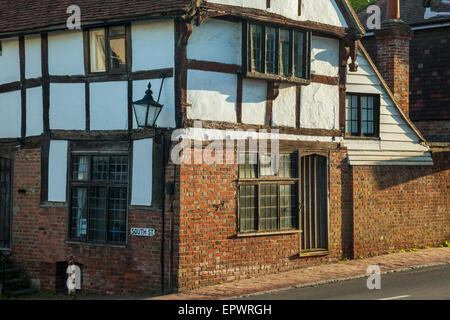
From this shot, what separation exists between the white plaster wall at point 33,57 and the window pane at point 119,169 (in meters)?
3.00

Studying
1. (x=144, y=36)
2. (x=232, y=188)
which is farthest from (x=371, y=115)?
(x=144, y=36)

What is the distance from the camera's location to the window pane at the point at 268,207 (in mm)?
16266

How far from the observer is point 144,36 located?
1510 cm

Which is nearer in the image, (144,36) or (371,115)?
(144,36)

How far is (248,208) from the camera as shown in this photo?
1597 cm

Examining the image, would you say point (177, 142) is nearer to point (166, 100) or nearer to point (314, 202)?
point (166, 100)

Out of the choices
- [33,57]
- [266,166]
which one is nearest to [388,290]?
[266,166]

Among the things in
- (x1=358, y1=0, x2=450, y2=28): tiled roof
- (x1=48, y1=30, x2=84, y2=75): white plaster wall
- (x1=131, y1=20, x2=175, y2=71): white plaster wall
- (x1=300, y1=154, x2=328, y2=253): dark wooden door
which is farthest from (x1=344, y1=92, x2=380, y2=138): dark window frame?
(x1=48, y1=30, x2=84, y2=75): white plaster wall

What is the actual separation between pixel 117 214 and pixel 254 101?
158 inches

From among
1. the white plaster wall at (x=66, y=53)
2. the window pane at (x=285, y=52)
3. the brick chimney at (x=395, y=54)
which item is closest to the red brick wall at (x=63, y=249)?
the white plaster wall at (x=66, y=53)

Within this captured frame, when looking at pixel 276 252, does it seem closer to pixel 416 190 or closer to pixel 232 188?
pixel 232 188

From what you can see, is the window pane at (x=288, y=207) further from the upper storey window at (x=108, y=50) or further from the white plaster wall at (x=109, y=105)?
the upper storey window at (x=108, y=50)

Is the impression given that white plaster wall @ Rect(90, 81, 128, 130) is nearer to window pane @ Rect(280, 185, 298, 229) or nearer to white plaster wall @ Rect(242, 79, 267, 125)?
white plaster wall @ Rect(242, 79, 267, 125)
